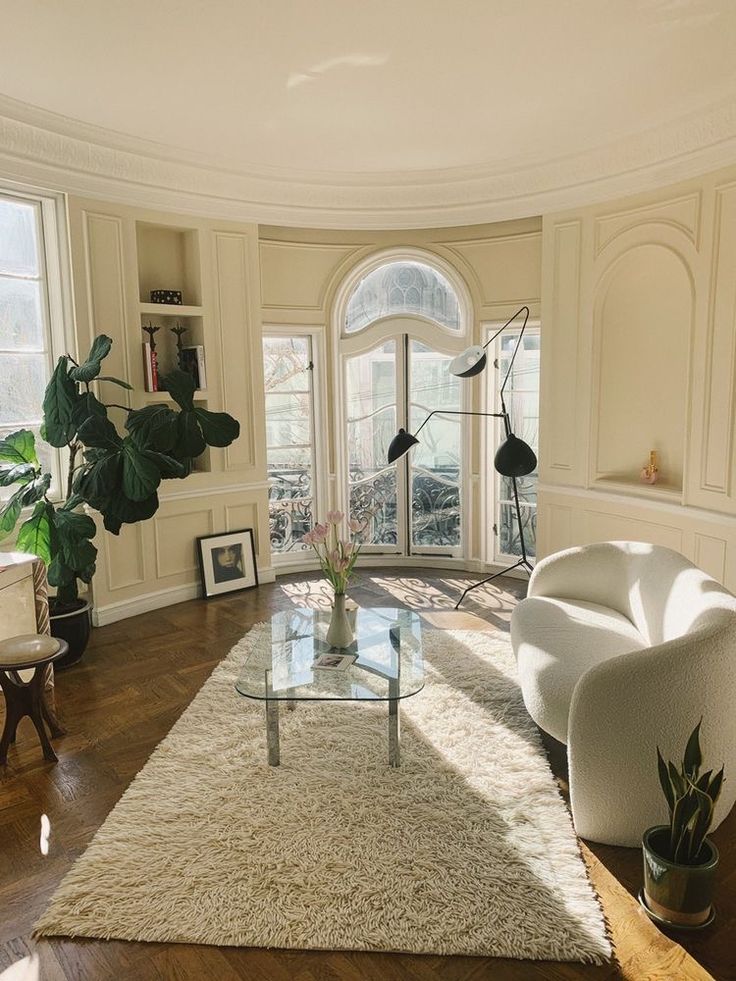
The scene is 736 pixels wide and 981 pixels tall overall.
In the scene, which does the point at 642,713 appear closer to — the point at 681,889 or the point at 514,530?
the point at 681,889

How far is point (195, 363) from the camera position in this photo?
540cm

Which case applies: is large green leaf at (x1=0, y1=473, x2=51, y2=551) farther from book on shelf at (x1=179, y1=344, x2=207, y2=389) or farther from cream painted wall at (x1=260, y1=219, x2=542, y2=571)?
cream painted wall at (x1=260, y1=219, x2=542, y2=571)

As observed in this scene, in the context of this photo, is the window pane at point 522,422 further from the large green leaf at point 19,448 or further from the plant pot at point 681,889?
the plant pot at point 681,889

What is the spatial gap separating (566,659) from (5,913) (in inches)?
85.5

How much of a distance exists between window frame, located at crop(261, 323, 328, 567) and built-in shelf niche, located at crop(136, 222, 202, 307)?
688mm

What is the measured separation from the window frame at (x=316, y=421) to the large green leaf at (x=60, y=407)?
1870 mm

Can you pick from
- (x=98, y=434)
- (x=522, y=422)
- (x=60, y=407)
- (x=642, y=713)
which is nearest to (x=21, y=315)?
(x=60, y=407)

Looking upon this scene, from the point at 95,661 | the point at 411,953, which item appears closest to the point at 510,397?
the point at 95,661

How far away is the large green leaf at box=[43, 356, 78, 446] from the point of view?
4.23 metres

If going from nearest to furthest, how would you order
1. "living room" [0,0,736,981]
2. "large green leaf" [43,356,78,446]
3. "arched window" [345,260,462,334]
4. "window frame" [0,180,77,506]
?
"living room" [0,0,736,981] < "large green leaf" [43,356,78,446] < "window frame" [0,180,77,506] < "arched window" [345,260,462,334]

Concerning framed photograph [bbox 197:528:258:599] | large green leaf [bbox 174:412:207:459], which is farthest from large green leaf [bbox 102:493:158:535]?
framed photograph [bbox 197:528:258:599]

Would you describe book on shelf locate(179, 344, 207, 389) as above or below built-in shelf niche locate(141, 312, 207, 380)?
below

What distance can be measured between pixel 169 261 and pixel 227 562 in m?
2.21

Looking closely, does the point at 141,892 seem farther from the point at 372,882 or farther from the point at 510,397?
the point at 510,397
